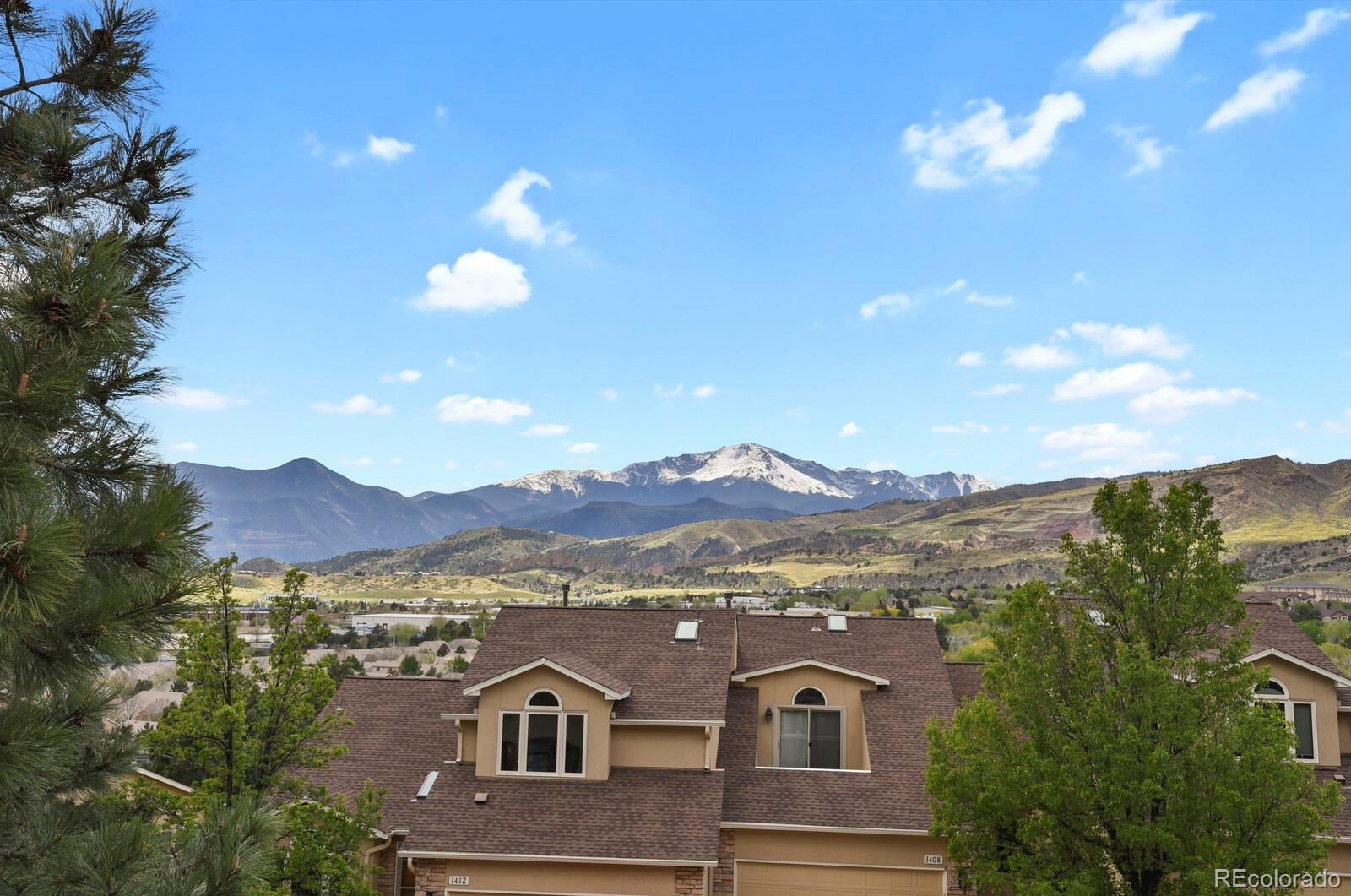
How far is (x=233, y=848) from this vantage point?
6293mm

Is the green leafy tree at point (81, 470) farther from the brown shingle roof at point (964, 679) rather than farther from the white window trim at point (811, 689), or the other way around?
the brown shingle roof at point (964, 679)

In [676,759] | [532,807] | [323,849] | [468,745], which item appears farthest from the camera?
[468,745]

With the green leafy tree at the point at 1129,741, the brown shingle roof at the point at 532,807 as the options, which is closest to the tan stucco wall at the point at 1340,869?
the green leafy tree at the point at 1129,741

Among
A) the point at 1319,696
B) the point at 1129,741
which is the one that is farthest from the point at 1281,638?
the point at 1129,741

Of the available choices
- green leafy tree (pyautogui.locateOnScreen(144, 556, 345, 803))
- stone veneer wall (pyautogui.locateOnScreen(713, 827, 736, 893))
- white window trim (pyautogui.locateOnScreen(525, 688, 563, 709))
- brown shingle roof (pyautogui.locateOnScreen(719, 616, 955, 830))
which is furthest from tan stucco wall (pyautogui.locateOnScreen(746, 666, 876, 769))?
green leafy tree (pyautogui.locateOnScreen(144, 556, 345, 803))

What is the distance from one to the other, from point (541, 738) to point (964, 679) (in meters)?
11.0

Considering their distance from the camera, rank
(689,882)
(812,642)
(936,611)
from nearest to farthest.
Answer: (689,882) → (812,642) → (936,611)

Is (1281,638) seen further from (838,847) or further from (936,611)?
(936,611)

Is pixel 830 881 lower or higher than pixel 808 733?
lower

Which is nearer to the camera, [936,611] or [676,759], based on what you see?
[676,759]

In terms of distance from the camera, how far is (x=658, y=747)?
2078 cm

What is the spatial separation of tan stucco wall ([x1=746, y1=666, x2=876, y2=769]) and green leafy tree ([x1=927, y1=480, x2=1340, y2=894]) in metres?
5.48

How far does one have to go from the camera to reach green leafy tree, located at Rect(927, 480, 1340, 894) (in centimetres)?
1430

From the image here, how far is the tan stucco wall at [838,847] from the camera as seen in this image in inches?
781
